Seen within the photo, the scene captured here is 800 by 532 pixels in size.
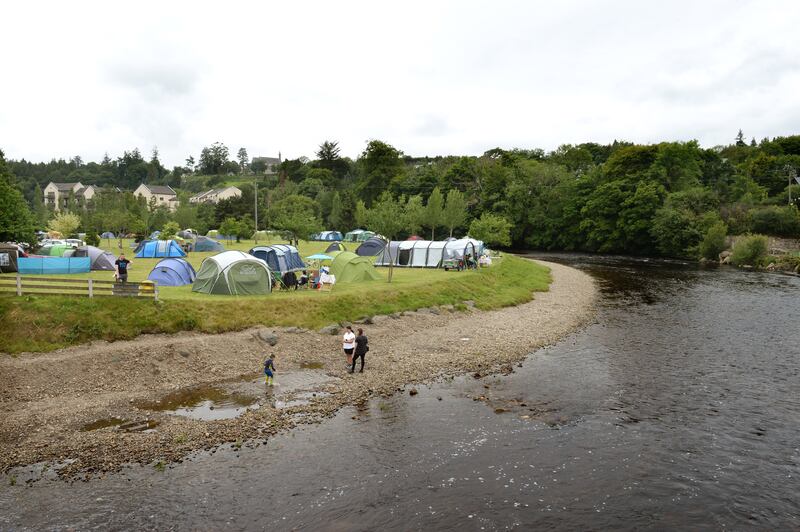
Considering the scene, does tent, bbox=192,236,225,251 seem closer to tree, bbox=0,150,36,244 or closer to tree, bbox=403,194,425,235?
tree, bbox=0,150,36,244

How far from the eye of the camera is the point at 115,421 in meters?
15.6

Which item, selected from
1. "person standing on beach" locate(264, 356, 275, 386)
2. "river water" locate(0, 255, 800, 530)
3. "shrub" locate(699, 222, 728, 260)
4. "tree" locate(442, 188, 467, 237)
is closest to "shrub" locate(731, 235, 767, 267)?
"shrub" locate(699, 222, 728, 260)

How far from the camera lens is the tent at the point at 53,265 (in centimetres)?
3027

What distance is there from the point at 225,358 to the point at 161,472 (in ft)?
26.7

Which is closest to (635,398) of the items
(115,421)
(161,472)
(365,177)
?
(161,472)

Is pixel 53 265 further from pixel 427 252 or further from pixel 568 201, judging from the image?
pixel 568 201

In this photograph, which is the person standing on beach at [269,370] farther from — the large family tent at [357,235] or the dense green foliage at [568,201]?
the large family tent at [357,235]

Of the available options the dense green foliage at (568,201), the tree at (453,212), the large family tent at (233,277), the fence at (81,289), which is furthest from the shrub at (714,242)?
the fence at (81,289)

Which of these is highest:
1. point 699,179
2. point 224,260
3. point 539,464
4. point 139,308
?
point 699,179

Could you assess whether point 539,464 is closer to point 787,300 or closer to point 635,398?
point 635,398

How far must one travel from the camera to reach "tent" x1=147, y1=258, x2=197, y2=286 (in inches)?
1137

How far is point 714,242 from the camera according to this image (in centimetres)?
6694

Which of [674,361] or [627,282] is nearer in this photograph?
[674,361]

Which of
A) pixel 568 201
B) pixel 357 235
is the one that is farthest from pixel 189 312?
pixel 568 201
